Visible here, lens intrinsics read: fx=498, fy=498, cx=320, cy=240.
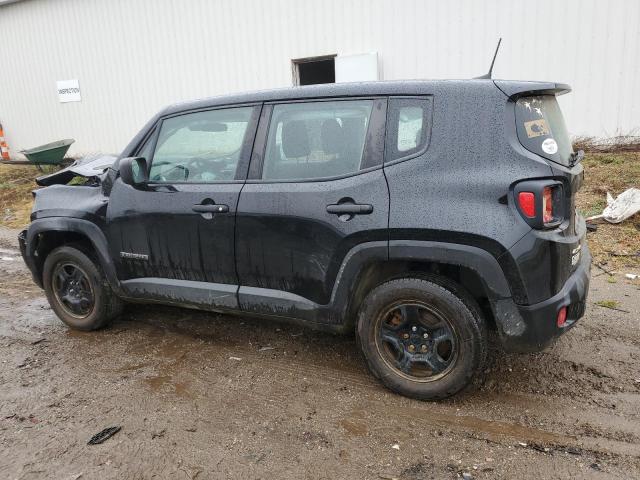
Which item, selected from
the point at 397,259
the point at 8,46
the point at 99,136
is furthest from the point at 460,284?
the point at 8,46

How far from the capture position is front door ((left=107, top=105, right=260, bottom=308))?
10.9 ft

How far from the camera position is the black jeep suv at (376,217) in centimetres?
262

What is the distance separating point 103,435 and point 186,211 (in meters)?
1.46

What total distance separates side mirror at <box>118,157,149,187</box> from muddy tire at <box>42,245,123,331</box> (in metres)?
0.86

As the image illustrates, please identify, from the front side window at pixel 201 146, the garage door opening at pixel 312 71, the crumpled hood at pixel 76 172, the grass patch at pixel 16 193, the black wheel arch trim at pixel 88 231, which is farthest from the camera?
the garage door opening at pixel 312 71

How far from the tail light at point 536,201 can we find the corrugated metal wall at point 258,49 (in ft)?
20.2

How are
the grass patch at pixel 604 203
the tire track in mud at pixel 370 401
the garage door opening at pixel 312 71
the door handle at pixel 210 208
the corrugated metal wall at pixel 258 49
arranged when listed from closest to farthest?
the tire track in mud at pixel 370 401 → the door handle at pixel 210 208 → the grass patch at pixel 604 203 → the corrugated metal wall at pixel 258 49 → the garage door opening at pixel 312 71

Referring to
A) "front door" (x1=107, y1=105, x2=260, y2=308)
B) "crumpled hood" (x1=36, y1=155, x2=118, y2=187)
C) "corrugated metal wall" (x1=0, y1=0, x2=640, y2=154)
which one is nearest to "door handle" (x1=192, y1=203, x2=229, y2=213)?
"front door" (x1=107, y1=105, x2=260, y2=308)

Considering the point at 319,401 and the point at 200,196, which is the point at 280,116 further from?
the point at 319,401

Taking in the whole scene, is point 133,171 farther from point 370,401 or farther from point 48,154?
point 48,154

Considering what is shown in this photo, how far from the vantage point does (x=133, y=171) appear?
355cm

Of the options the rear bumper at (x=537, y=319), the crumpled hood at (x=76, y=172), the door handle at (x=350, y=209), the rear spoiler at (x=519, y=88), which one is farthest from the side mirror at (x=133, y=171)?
the rear bumper at (x=537, y=319)

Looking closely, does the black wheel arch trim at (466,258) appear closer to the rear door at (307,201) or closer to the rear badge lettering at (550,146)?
the rear door at (307,201)

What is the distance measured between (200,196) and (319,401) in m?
1.55
